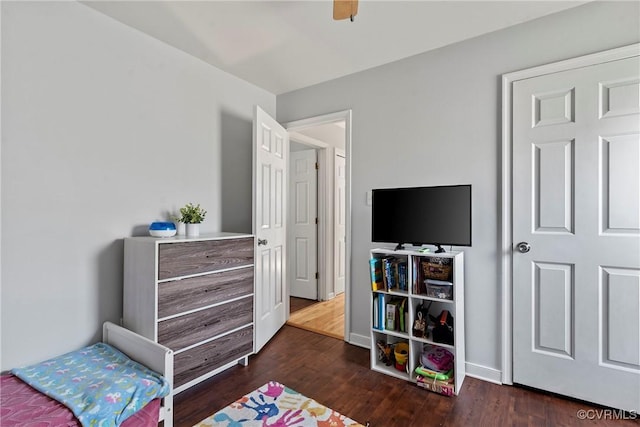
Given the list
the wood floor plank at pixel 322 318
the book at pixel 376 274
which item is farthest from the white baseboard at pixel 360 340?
the book at pixel 376 274

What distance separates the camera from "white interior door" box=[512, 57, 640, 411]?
181 cm

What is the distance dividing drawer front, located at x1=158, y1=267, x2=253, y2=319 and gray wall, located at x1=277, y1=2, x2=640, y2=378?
3.32 feet

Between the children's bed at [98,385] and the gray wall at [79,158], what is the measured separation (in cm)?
21

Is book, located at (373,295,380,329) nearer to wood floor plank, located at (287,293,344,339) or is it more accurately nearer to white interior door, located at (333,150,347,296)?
wood floor plank, located at (287,293,344,339)

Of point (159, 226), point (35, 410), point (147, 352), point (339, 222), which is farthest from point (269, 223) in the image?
point (35, 410)

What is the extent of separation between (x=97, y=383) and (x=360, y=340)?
196 cm

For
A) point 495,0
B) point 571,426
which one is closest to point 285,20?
point 495,0

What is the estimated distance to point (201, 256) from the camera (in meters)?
2.10

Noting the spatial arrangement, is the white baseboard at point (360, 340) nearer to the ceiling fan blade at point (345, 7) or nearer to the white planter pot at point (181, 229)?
the white planter pot at point (181, 229)

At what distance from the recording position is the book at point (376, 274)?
7.75 ft

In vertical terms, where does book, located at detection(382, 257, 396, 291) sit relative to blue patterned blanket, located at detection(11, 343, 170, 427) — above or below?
above

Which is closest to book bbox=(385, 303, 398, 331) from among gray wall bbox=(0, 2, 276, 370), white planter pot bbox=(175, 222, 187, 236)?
white planter pot bbox=(175, 222, 187, 236)

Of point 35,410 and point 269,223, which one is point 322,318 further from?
point 35,410

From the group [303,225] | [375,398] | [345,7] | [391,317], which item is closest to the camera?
[345,7]
